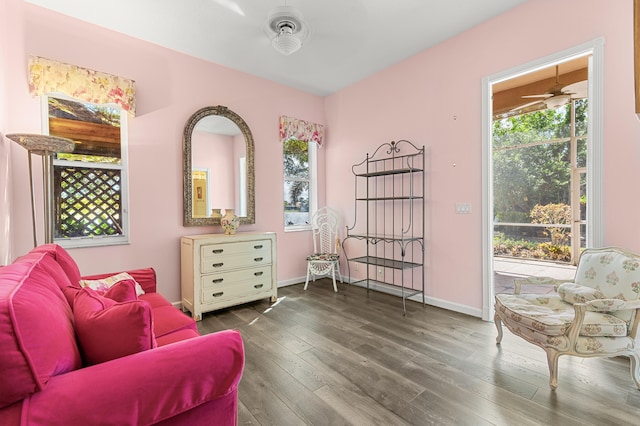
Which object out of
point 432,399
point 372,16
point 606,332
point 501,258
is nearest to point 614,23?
point 372,16

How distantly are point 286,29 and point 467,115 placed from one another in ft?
6.32

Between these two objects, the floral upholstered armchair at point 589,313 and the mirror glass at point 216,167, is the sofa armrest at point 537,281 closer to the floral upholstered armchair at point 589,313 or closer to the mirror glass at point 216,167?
the floral upholstered armchair at point 589,313

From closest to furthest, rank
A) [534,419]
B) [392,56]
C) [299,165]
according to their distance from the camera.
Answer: [534,419]
[392,56]
[299,165]

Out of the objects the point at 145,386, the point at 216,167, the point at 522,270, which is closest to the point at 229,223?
the point at 216,167

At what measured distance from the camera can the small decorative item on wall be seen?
340 cm

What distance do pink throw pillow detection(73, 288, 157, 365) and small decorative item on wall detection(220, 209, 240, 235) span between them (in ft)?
7.97

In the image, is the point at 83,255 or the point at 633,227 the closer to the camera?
the point at 633,227

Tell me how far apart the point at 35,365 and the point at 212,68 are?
3.51m

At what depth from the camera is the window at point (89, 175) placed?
8.67 feet

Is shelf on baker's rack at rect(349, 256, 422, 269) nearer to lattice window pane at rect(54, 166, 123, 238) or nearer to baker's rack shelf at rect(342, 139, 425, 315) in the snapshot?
baker's rack shelf at rect(342, 139, 425, 315)

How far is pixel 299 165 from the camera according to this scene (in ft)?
14.5

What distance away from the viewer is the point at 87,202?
2766 millimetres

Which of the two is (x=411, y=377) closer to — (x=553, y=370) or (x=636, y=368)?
(x=553, y=370)

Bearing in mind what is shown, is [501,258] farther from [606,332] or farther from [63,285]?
[63,285]
